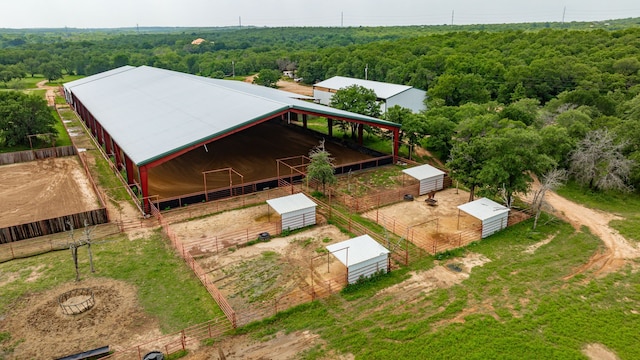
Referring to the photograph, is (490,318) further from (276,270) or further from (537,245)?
(276,270)

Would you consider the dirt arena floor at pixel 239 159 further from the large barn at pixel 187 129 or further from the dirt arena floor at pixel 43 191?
the dirt arena floor at pixel 43 191

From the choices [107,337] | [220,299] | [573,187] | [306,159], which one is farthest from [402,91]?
[107,337]

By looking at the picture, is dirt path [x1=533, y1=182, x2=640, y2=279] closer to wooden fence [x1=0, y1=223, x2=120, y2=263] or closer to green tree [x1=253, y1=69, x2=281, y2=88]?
wooden fence [x1=0, y1=223, x2=120, y2=263]

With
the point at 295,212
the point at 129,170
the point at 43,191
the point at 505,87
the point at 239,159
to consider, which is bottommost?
the point at 43,191

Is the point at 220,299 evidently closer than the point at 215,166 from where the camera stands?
Yes

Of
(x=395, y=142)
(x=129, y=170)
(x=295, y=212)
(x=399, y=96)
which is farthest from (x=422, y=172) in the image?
(x=399, y=96)

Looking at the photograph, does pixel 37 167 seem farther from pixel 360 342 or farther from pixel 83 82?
pixel 360 342

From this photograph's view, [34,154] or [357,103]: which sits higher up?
[357,103]
